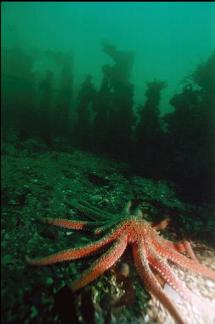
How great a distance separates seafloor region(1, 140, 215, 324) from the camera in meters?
2.63

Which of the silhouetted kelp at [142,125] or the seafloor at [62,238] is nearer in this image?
the seafloor at [62,238]

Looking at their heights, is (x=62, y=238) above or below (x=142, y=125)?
below

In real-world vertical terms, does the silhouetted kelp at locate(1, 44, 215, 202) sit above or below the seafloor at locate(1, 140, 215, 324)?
above

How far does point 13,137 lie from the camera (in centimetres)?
691

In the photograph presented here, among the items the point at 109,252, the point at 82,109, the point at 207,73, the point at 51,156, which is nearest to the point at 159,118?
the point at 207,73

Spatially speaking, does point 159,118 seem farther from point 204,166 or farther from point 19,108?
point 19,108

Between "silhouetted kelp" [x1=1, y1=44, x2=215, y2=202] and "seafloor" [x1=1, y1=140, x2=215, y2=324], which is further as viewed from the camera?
"silhouetted kelp" [x1=1, y1=44, x2=215, y2=202]

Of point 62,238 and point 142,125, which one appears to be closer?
point 62,238

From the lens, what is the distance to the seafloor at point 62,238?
2629 mm

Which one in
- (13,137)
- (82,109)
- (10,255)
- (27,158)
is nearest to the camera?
(10,255)

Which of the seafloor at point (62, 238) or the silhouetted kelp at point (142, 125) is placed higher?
the silhouetted kelp at point (142, 125)

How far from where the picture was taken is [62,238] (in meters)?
3.59

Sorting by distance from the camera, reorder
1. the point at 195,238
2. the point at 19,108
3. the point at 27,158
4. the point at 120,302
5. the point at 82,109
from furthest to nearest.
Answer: the point at 82,109 → the point at 19,108 → the point at 27,158 → the point at 195,238 → the point at 120,302

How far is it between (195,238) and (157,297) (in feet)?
7.94
